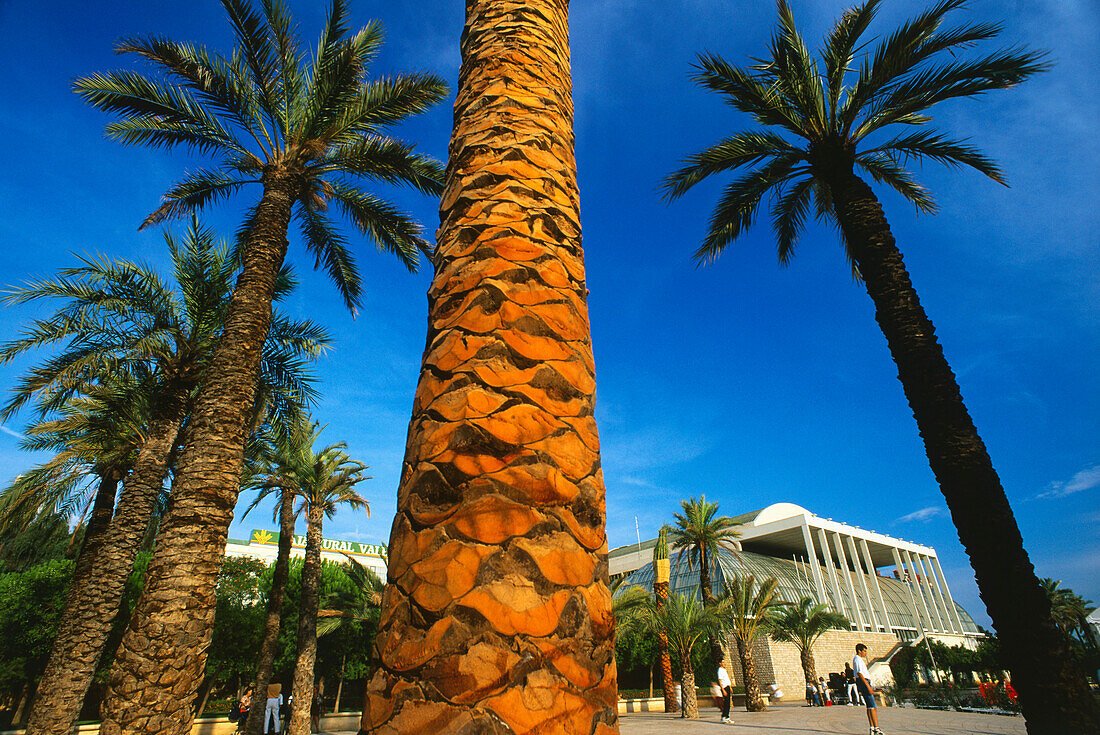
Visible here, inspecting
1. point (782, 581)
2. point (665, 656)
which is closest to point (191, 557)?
point (665, 656)

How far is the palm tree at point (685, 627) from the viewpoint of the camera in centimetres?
2367

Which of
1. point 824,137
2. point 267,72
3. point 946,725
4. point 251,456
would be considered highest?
point 267,72

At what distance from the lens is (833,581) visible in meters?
50.3

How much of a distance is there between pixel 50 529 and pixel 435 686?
38825 millimetres

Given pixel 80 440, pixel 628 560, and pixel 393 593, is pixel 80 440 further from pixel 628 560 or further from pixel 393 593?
pixel 628 560

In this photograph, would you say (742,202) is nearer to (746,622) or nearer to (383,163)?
(383,163)

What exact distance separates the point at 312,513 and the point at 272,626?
3687mm

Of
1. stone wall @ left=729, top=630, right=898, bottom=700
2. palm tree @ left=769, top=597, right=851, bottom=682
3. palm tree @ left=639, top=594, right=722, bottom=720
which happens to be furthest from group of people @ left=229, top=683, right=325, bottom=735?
stone wall @ left=729, top=630, right=898, bottom=700

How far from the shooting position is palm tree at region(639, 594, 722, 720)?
23.7 metres

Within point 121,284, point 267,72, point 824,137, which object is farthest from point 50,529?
point 824,137

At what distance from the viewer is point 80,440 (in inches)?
553

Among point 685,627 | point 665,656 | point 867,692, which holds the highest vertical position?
point 685,627

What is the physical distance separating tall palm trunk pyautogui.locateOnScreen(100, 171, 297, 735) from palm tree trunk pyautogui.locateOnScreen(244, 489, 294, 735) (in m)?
14.1

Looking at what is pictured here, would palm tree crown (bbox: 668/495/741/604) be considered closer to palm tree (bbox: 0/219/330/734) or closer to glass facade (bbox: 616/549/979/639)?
glass facade (bbox: 616/549/979/639)
